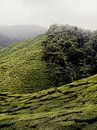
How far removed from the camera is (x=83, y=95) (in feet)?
472

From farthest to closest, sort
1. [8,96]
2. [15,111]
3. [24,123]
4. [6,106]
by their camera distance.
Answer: [8,96] < [6,106] < [15,111] < [24,123]

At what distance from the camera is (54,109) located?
132m

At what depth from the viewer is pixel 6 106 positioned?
16450 centimetres

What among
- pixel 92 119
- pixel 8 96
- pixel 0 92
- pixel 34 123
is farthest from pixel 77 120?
pixel 0 92

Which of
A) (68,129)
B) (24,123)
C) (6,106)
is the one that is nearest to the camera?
(68,129)

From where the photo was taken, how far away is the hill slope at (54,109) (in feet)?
290

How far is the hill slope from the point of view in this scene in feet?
290

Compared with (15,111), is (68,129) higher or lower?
higher

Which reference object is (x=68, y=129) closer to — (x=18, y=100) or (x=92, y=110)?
(x=92, y=110)

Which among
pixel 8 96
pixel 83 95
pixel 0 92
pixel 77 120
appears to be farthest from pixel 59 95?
pixel 77 120

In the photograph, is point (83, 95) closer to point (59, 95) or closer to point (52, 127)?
point (59, 95)

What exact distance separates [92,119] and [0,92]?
119651mm

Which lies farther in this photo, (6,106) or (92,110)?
(6,106)

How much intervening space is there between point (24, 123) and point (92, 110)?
68.2 ft
